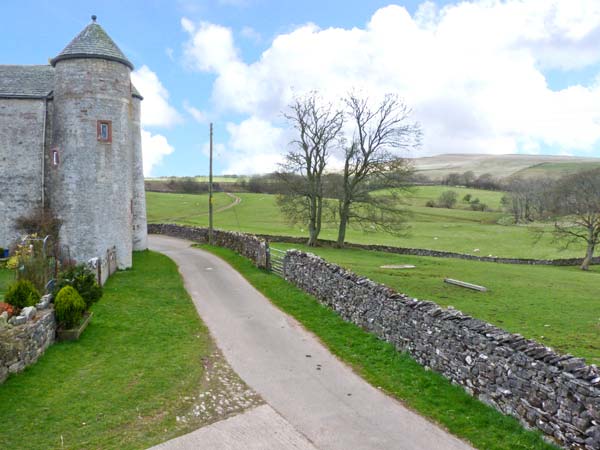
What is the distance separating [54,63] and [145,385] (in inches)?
881

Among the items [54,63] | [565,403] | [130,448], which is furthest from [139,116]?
[565,403]

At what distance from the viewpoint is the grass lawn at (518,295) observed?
14.6 m

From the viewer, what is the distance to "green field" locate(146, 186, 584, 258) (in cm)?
4816

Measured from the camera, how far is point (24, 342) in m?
11.4

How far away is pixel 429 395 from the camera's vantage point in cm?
1070

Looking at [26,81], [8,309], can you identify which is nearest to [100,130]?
[26,81]

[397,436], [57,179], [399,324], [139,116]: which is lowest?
[397,436]

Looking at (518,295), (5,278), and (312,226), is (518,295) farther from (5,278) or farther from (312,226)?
(5,278)

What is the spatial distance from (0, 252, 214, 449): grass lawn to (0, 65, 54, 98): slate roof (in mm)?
17536

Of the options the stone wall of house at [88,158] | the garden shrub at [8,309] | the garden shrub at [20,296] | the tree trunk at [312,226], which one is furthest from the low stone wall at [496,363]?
the tree trunk at [312,226]

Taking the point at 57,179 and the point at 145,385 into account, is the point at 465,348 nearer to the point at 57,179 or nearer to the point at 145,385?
the point at 145,385

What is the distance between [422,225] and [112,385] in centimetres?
5922

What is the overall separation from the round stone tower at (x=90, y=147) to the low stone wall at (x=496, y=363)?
16.3m

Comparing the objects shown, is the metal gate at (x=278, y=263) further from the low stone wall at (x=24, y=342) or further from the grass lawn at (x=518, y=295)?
the low stone wall at (x=24, y=342)
